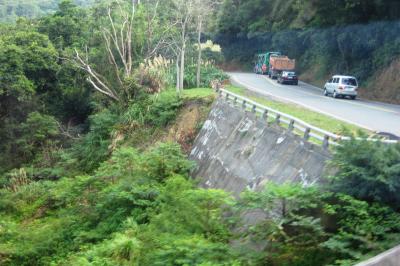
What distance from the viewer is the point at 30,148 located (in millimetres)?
26625

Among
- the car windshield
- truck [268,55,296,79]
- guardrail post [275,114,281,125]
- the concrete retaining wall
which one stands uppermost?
guardrail post [275,114,281,125]

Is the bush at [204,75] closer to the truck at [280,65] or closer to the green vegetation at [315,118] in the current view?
the truck at [280,65]

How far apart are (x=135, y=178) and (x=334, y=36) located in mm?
26076

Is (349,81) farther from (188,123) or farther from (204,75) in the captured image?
(188,123)

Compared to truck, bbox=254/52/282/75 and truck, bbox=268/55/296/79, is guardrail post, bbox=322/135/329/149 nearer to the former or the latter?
truck, bbox=268/55/296/79

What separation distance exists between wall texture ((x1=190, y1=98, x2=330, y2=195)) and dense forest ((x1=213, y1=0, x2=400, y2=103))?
14664 mm

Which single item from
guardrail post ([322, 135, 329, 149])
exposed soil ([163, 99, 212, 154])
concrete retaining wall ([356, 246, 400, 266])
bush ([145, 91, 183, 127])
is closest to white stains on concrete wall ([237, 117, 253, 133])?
exposed soil ([163, 99, 212, 154])

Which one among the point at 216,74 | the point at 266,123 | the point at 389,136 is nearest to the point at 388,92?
the point at 216,74

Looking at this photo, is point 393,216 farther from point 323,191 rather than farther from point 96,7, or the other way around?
point 96,7

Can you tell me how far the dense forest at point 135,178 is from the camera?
8781 millimetres

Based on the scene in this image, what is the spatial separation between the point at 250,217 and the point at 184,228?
1.51 meters

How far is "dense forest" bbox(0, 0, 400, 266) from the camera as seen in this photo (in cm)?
878

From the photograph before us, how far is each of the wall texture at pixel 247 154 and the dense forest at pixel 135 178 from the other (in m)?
0.82

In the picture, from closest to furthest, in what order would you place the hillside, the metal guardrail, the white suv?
1. the metal guardrail
2. the white suv
3. the hillside
